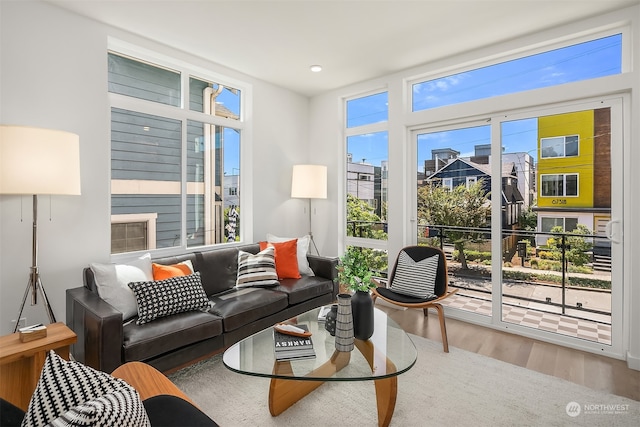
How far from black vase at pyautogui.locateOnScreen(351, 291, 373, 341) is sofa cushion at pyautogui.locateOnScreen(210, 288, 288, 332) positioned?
1.00 meters

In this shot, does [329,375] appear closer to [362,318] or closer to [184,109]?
[362,318]

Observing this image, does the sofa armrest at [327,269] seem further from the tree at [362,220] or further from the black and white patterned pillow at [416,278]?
the tree at [362,220]

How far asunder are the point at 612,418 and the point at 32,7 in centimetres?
475

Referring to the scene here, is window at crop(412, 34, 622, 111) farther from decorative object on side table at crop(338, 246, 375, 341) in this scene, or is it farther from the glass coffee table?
the glass coffee table

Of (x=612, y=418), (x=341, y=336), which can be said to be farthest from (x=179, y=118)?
(x=612, y=418)

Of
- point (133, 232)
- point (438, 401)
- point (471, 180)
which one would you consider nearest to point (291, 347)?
point (438, 401)

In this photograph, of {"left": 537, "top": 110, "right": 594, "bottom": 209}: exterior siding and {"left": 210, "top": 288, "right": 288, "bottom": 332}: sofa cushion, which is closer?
{"left": 210, "top": 288, "right": 288, "bottom": 332}: sofa cushion

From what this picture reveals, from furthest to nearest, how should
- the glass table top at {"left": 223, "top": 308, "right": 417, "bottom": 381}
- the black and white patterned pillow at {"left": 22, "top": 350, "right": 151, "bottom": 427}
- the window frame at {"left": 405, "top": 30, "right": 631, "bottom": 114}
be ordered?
the window frame at {"left": 405, "top": 30, "right": 631, "bottom": 114} → the glass table top at {"left": 223, "top": 308, "right": 417, "bottom": 381} → the black and white patterned pillow at {"left": 22, "top": 350, "right": 151, "bottom": 427}

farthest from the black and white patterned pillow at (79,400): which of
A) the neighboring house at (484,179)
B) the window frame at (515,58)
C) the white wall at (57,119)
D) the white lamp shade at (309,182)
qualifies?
the window frame at (515,58)

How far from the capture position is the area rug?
1965mm

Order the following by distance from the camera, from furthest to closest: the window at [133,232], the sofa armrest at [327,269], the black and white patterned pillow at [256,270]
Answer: the sofa armrest at [327,269]
the black and white patterned pillow at [256,270]
the window at [133,232]

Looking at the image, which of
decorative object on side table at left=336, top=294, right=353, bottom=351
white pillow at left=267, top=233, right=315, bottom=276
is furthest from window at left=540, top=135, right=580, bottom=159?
white pillow at left=267, top=233, right=315, bottom=276

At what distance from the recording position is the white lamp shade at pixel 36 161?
200cm

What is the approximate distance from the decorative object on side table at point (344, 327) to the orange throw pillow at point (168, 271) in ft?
4.94
